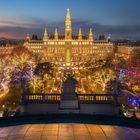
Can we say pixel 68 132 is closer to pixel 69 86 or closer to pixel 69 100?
pixel 69 100

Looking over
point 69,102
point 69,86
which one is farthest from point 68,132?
point 69,86

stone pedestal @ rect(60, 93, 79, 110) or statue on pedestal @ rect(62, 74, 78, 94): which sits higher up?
statue on pedestal @ rect(62, 74, 78, 94)

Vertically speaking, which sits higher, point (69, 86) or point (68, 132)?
point (69, 86)

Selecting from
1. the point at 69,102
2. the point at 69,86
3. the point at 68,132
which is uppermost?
the point at 69,86

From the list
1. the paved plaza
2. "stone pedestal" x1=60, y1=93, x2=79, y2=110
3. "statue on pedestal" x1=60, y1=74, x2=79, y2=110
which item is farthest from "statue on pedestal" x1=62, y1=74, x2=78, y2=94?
the paved plaza

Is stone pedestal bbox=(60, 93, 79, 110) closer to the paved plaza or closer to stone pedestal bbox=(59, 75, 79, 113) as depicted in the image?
stone pedestal bbox=(59, 75, 79, 113)

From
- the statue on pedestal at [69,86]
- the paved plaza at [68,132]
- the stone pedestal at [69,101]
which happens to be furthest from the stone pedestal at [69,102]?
the paved plaza at [68,132]

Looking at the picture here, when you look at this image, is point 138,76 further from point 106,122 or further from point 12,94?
point 106,122

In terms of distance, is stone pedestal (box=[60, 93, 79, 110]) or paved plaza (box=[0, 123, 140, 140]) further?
stone pedestal (box=[60, 93, 79, 110])

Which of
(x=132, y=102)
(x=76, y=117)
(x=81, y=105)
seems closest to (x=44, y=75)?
(x=132, y=102)
